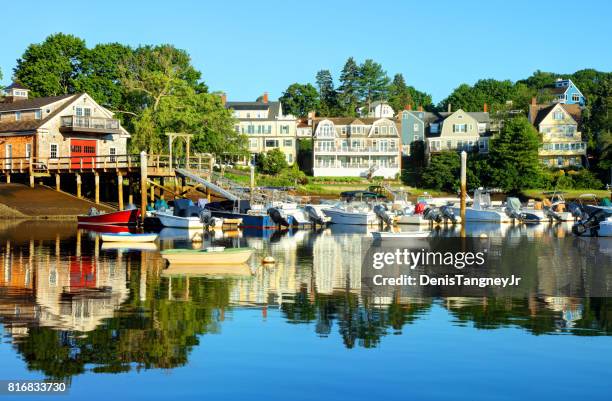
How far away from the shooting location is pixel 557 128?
110750 mm

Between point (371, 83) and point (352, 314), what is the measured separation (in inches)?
5511

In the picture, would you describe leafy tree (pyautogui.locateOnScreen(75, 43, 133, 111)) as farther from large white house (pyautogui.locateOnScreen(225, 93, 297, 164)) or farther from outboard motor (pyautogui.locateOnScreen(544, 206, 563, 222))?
outboard motor (pyautogui.locateOnScreen(544, 206, 563, 222))

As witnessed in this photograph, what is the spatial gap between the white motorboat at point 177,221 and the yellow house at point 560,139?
67214 millimetres

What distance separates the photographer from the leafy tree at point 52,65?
9706 cm

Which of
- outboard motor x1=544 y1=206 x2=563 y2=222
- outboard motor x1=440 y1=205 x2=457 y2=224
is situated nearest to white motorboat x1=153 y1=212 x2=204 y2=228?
outboard motor x1=440 y1=205 x2=457 y2=224

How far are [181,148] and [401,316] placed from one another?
6059 cm

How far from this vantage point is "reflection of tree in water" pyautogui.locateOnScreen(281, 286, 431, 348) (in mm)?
19297

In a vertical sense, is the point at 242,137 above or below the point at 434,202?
above

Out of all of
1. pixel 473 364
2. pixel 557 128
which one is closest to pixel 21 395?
pixel 473 364

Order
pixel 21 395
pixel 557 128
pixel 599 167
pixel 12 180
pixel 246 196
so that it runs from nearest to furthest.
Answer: pixel 21 395 < pixel 246 196 < pixel 12 180 < pixel 599 167 < pixel 557 128

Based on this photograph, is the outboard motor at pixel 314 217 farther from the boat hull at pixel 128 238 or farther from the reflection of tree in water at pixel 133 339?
the reflection of tree in water at pixel 133 339

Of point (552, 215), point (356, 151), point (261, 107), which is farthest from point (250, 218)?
point (261, 107)

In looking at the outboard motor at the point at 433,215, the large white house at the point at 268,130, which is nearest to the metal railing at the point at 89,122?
the outboard motor at the point at 433,215

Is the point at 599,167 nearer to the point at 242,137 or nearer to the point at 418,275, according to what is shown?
the point at 242,137
